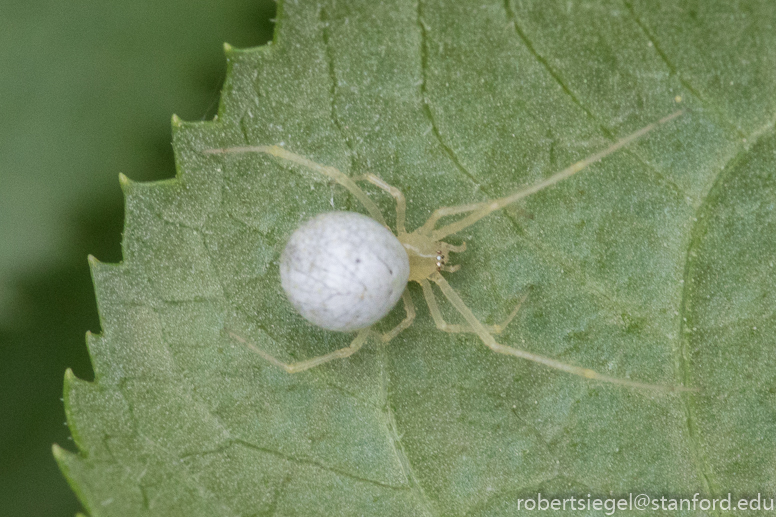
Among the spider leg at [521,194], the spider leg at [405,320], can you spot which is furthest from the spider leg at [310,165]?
the spider leg at [405,320]

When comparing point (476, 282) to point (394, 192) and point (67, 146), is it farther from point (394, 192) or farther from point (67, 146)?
point (67, 146)

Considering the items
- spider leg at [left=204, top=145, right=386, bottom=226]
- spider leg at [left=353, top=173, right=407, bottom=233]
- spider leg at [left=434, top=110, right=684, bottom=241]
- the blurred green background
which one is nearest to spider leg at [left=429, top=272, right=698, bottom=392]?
spider leg at [left=434, top=110, right=684, bottom=241]

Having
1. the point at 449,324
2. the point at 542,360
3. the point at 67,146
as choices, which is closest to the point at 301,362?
the point at 449,324

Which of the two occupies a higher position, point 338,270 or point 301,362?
point 338,270

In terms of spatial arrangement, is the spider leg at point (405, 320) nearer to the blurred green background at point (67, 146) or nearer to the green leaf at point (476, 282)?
the green leaf at point (476, 282)

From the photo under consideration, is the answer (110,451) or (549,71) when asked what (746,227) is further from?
(110,451)

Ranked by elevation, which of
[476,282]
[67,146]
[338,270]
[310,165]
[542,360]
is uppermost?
[67,146]

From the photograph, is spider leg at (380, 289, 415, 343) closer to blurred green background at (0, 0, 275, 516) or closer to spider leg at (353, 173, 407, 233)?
spider leg at (353, 173, 407, 233)
